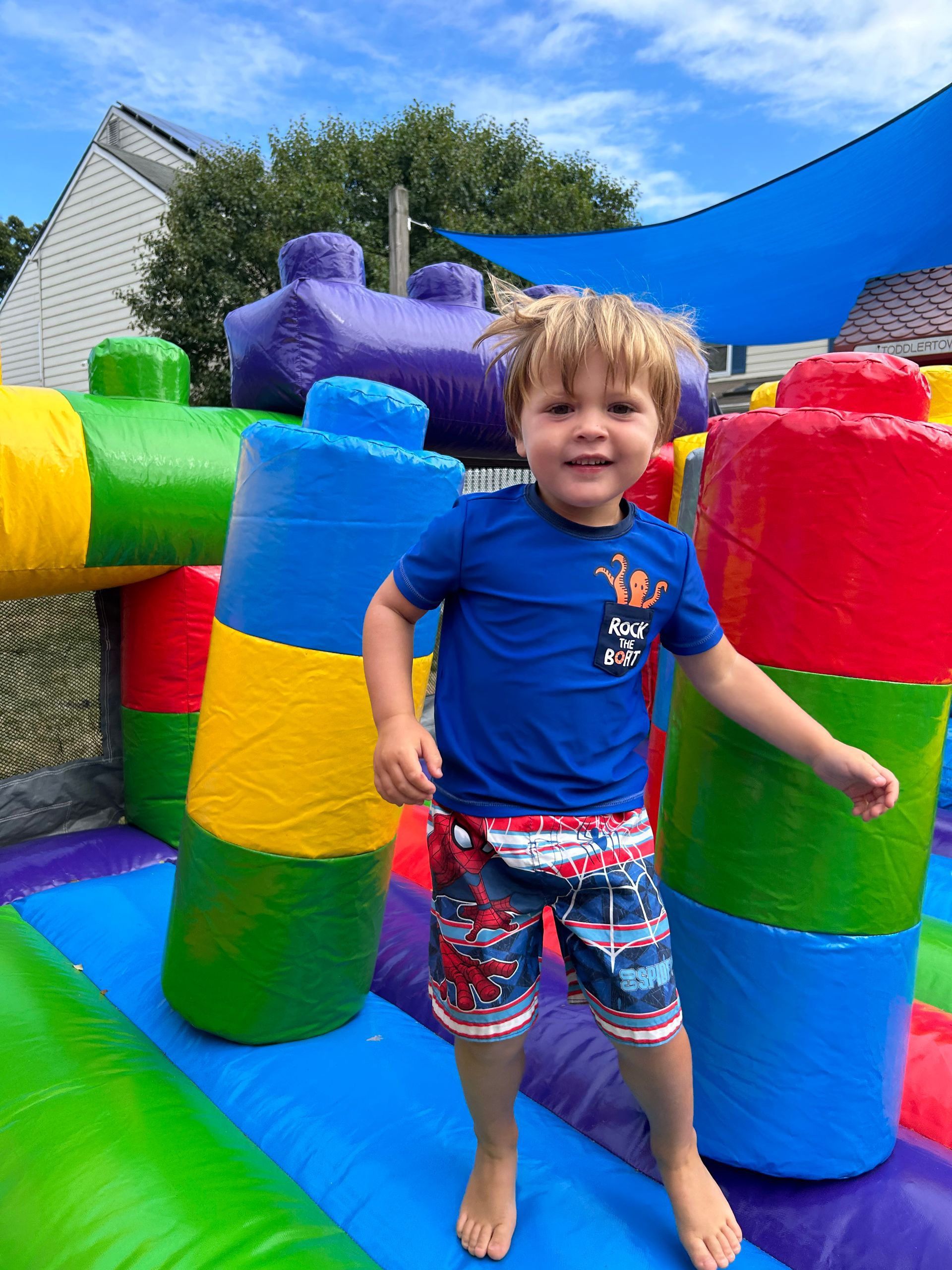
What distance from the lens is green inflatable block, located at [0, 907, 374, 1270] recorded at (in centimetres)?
111

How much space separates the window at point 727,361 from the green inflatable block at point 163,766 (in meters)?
7.76

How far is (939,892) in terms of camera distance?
235 centimetres

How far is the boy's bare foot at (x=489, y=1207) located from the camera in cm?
113

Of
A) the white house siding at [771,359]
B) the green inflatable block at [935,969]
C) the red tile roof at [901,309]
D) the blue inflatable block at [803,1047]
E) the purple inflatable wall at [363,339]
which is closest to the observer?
the blue inflatable block at [803,1047]

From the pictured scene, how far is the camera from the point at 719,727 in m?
1.27

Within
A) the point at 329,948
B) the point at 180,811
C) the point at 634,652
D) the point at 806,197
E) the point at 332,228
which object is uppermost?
the point at 332,228

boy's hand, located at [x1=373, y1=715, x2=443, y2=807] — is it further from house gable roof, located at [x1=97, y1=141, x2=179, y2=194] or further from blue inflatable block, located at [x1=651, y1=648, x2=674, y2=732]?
house gable roof, located at [x1=97, y1=141, x2=179, y2=194]

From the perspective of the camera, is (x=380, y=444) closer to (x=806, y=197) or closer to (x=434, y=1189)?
(x=434, y=1189)

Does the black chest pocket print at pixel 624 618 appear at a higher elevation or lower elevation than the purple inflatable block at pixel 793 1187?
higher

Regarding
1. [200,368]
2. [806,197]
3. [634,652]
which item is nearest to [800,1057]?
[634,652]

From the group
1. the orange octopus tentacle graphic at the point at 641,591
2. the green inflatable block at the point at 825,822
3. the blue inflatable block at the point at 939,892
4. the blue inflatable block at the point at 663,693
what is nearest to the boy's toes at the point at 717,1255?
the green inflatable block at the point at 825,822

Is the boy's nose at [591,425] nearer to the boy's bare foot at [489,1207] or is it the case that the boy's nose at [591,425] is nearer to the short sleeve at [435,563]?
the short sleeve at [435,563]

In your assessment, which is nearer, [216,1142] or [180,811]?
[216,1142]

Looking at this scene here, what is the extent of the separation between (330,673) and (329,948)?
Answer: 495mm
